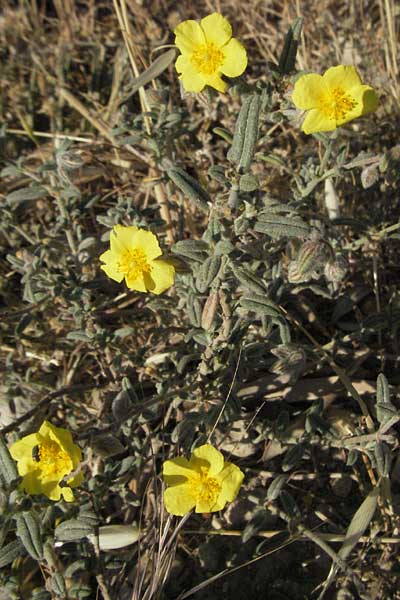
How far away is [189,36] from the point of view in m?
2.58

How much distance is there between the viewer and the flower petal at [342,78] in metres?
2.43

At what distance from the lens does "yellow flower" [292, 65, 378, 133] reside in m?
2.35

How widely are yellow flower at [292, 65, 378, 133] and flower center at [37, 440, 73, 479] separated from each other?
1.53 metres

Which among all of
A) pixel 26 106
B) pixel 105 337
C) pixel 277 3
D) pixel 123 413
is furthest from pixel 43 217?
pixel 277 3

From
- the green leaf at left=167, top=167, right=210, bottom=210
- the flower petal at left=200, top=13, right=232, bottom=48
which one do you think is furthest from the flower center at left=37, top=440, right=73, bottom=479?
Answer: the flower petal at left=200, top=13, right=232, bottom=48

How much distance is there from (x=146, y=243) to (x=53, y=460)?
0.92 metres

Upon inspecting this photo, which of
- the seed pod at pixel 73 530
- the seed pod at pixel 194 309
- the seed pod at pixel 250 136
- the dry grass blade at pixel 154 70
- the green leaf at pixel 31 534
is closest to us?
the seed pod at pixel 250 136

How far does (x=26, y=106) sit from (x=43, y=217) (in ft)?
2.96

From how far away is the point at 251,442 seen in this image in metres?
2.97

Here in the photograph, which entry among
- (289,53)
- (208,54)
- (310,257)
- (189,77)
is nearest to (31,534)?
(310,257)

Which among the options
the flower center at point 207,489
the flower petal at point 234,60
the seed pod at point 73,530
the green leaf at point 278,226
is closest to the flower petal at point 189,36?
the flower petal at point 234,60

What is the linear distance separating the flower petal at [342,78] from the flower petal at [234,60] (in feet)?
1.03

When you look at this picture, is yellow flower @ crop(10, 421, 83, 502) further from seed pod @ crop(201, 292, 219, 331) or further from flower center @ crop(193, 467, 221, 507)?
seed pod @ crop(201, 292, 219, 331)

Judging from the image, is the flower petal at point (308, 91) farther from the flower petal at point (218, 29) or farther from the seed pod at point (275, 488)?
the seed pod at point (275, 488)
